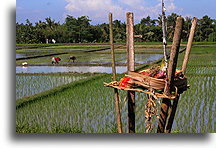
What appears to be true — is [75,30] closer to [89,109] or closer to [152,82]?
[89,109]

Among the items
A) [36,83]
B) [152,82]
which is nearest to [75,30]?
[36,83]

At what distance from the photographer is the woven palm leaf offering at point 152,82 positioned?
240cm

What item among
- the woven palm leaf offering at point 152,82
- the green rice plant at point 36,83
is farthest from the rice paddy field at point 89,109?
the woven palm leaf offering at point 152,82

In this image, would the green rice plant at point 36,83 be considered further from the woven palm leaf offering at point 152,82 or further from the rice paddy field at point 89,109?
the woven palm leaf offering at point 152,82

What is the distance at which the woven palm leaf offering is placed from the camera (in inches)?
94.7

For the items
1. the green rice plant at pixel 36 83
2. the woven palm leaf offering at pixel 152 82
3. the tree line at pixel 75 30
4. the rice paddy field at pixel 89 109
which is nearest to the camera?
A: the woven palm leaf offering at pixel 152 82

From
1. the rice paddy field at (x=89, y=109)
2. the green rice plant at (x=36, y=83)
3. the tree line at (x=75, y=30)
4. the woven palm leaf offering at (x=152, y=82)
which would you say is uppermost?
the tree line at (x=75, y=30)

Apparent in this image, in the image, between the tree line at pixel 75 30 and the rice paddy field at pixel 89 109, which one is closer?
the rice paddy field at pixel 89 109

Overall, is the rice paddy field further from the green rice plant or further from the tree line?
the tree line

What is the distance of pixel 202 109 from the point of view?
453cm

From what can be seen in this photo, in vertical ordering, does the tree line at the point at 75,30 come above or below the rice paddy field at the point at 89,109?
above

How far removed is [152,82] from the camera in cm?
240

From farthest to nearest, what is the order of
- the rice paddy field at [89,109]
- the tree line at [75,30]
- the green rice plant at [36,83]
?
1. the tree line at [75,30]
2. the green rice plant at [36,83]
3. the rice paddy field at [89,109]

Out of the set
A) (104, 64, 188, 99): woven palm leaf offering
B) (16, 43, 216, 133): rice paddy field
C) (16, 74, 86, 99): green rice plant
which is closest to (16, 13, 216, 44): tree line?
(16, 74, 86, 99): green rice plant
